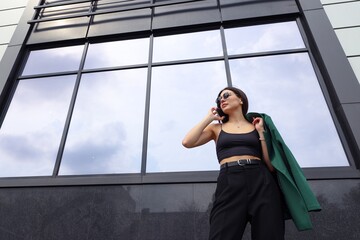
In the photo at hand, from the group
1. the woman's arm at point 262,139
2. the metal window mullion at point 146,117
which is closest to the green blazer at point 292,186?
the woman's arm at point 262,139

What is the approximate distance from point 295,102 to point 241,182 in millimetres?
2841

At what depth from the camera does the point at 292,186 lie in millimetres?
1746

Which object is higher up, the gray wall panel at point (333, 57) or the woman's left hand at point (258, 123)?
the gray wall panel at point (333, 57)

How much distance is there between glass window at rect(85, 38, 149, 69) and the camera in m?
5.03

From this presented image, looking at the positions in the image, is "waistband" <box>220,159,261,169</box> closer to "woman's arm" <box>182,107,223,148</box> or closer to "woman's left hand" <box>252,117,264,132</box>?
"woman's left hand" <box>252,117,264,132</box>

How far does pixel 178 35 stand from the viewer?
17.0 feet

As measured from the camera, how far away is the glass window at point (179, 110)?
12.7 ft

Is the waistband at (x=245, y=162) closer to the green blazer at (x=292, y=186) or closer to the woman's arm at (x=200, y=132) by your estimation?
the green blazer at (x=292, y=186)

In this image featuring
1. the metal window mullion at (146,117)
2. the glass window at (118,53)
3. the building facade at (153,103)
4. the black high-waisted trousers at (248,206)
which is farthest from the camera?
the glass window at (118,53)

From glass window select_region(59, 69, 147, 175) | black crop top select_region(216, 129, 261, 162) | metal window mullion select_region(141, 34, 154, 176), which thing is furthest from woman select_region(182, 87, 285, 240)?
glass window select_region(59, 69, 147, 175)

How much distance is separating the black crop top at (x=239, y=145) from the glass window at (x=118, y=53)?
338 cm

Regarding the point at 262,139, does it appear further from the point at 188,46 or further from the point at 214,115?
the point at 188,46

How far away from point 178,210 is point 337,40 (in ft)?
12.4

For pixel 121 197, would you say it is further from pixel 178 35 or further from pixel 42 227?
pixel 178 35
